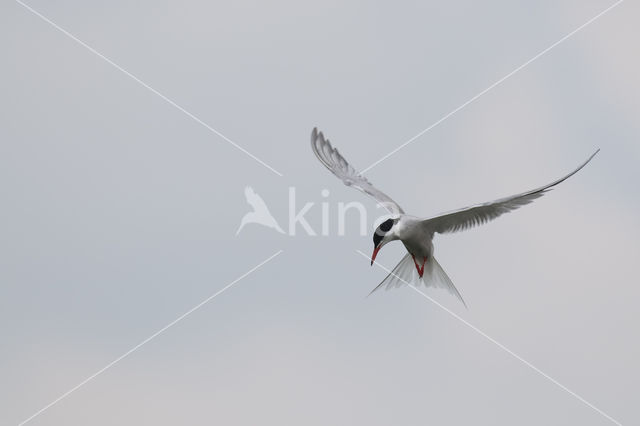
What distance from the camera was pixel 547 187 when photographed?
1525 cm

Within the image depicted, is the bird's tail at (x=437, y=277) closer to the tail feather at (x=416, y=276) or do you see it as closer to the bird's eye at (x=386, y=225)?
the tail feather at (x=416, y=276)

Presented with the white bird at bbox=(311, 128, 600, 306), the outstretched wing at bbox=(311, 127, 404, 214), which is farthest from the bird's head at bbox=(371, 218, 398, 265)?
the outstretched wing at bbox=(311, 127, 404, 214)

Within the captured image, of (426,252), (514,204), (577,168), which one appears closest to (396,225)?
(426,252)

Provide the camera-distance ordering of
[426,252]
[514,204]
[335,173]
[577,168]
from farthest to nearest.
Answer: [335,173], [426,252], [514,204], [577,168]

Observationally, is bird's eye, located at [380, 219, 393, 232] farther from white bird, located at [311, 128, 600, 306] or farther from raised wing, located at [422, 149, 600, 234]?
raised wing, located at [422, 149, 600, 234]

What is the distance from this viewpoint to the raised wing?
1606 cm

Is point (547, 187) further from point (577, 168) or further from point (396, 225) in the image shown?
point (396, 225)

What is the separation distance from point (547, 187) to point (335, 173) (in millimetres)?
A: 4852

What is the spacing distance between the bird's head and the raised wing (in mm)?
450

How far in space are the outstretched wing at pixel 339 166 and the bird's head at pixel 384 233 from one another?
1.03 meters

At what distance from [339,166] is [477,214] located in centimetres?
314

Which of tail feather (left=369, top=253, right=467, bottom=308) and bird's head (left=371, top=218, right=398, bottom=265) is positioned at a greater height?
bird's head (left=371, top=218, right=398, bottom=265)

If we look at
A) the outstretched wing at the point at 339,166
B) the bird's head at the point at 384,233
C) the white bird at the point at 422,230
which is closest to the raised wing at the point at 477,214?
the white bird at the point at 422,230

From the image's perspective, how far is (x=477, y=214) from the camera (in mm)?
17141
